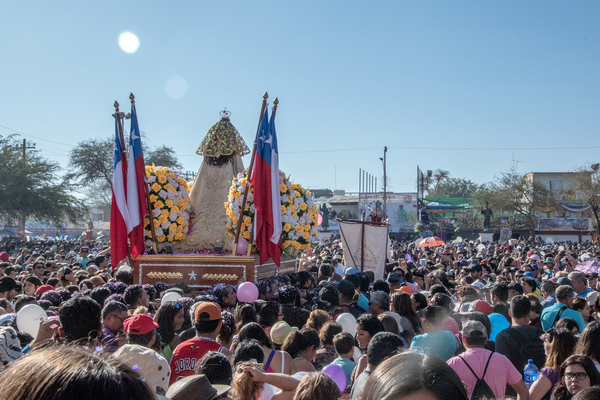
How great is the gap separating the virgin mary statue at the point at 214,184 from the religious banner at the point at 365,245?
11.5 feet

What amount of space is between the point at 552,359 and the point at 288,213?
6.94 metres

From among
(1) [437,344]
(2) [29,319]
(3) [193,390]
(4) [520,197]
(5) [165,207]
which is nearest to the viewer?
(3) [193,390]

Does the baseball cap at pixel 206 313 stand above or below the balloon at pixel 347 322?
above

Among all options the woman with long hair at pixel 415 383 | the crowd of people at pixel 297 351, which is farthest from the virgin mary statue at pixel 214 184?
the woman with long hair at pixel 415 383

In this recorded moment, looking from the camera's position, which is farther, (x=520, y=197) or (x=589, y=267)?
(x=520, y=197)

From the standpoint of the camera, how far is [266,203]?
9828 mm

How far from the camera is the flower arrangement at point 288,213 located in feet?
33.7

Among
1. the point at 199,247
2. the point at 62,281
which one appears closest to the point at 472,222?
the point at 199,247

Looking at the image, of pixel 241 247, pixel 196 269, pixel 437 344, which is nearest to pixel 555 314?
pixel 437 344

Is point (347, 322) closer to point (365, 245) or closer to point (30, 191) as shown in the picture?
point (365, 245)

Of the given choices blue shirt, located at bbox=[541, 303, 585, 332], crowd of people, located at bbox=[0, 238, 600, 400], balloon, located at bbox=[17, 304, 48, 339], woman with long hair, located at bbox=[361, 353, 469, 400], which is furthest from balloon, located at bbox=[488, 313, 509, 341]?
balloon, located at bbox=[17, 304, 48, 339]

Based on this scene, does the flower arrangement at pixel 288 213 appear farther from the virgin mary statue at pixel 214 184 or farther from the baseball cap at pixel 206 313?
the baseball cap at pixel 206 313

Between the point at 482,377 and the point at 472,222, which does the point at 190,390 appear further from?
the point at 472,222

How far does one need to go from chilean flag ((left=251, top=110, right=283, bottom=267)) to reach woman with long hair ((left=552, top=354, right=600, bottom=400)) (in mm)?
6681
